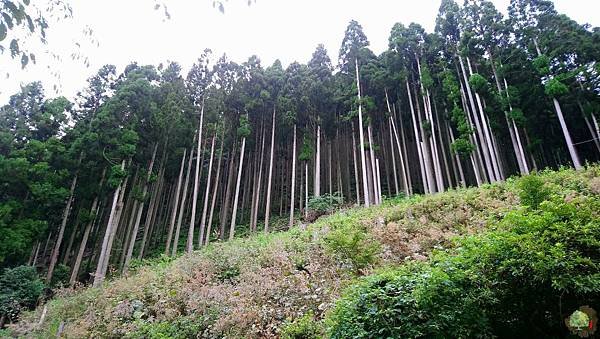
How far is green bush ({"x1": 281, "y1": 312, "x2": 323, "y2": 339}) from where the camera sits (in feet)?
15.1

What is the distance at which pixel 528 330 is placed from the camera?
A: 10.5ft

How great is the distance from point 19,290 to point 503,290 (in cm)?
1719

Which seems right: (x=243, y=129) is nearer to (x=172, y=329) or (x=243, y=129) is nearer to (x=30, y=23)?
(x=172, y=329)

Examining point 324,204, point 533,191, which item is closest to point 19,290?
point 324,204

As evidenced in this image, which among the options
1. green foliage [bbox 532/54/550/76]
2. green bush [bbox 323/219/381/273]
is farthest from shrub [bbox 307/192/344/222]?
green foliage [bbox 532/54/550/76]

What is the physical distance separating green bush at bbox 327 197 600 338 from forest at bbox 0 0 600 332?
13.0m

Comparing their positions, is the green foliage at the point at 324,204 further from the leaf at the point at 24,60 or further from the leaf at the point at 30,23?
the leaf at the point at 30,23

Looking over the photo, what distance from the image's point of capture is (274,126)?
79.1ft

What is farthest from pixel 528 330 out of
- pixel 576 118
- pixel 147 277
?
pixel 576 118

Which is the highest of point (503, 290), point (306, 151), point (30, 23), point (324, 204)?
point (306, 151)

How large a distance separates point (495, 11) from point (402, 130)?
9.09m

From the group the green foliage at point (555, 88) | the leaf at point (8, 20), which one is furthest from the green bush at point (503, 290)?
the green foliage at point (555, 88)

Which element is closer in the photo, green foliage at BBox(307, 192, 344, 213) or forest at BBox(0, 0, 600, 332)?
forest at BBox(0, 0, 600, 332)

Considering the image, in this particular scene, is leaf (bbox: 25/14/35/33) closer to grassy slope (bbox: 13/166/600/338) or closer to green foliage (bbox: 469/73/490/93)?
grassy slope (bbox: 13/166/600/338)
